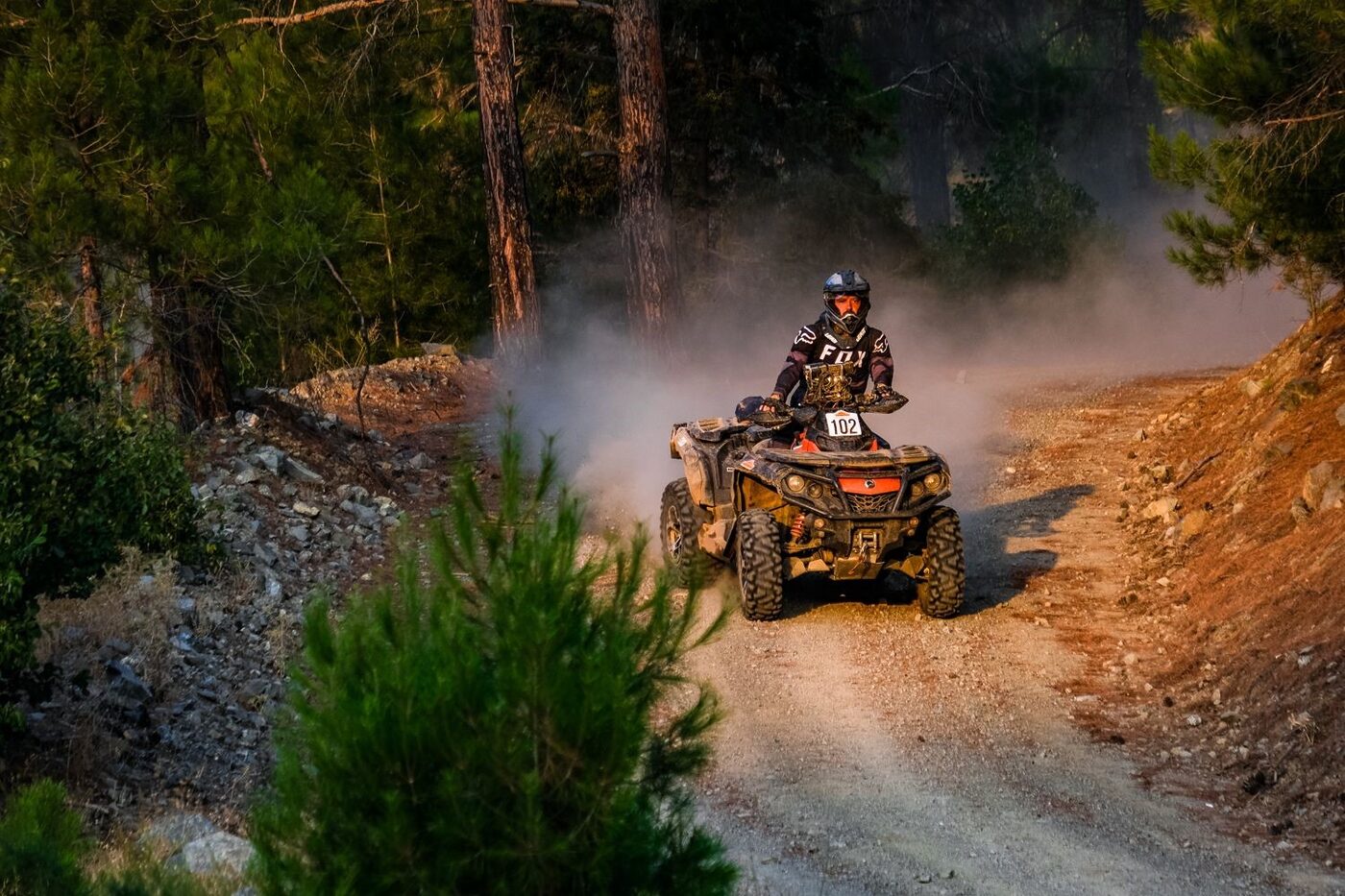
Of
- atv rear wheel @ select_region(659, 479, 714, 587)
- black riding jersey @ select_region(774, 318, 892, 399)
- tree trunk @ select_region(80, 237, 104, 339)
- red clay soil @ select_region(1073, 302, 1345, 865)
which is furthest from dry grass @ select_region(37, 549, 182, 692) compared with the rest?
red clay soil @ select_region(1073, 302, 1345, 865)

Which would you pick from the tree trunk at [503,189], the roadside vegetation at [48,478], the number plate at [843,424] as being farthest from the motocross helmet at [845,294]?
the tree trunk at [503,189]

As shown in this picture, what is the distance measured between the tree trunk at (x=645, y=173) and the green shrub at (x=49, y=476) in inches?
567


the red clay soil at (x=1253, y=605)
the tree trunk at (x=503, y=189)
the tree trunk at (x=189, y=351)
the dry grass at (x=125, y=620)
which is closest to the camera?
the red clay soil at (x=1253, y=605)

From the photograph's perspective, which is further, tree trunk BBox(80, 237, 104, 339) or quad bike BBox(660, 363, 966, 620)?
tree trunk BBox(80, 237, 104, 339)

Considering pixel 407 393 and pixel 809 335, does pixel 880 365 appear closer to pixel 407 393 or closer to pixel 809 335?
pixel 809 335

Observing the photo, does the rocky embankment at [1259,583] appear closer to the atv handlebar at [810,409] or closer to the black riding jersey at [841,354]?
the atv handlebar at [810,409]

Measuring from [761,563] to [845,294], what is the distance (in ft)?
7.74

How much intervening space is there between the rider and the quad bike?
0.12 metres

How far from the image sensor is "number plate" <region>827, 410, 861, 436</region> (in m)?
12.5

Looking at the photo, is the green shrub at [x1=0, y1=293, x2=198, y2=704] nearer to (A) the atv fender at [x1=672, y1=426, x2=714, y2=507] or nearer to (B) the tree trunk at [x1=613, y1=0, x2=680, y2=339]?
(A) the atv fender at [x1=672, y1=426, x2=714, y2=507]

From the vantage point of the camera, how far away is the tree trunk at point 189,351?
15266 millimetres

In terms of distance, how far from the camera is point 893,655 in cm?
1152

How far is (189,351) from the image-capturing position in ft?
53.0

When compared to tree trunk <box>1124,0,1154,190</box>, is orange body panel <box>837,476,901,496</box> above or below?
below
